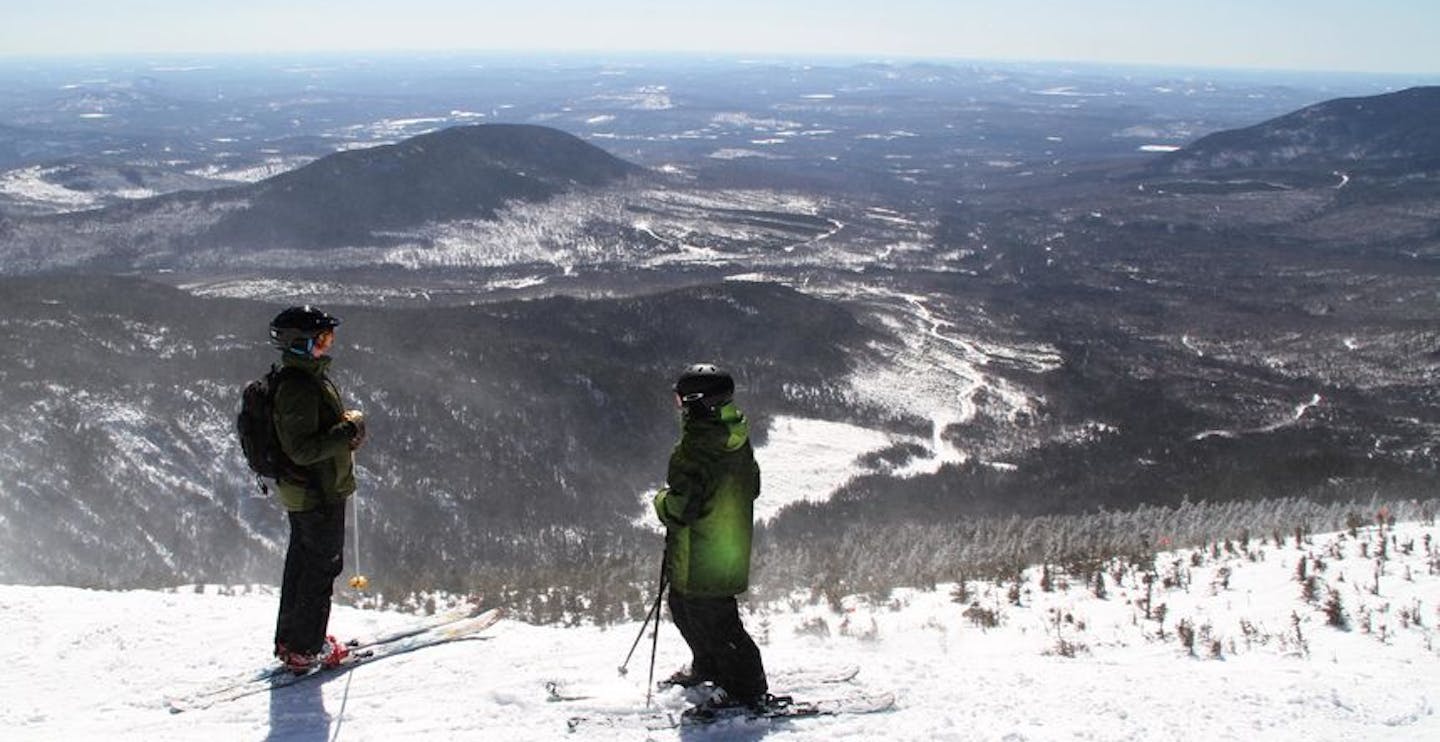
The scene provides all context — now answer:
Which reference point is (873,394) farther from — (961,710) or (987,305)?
(961,710)

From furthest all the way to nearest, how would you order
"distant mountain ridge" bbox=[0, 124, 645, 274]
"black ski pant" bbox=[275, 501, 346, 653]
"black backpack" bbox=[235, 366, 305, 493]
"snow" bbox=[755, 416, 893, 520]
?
"distant mountain ridge" bbox=[0, 124, 645, 274]
"snow" bbox=[755, 416, 893, 520]
"black ski pant" bbox=[275, 501, 346, 653]
"black backpack" bbox=[235, 366, 305, 493]

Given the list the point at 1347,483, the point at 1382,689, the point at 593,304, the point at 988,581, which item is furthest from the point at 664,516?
the point at 593,304

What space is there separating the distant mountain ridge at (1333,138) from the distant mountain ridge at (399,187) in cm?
12441

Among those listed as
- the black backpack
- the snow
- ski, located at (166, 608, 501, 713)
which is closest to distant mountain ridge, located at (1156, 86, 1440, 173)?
the snow

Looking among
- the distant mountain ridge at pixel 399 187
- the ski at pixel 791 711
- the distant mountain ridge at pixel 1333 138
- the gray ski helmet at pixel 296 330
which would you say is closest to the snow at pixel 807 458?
the ski at pixel 791 711

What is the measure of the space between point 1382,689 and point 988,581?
4934 mm

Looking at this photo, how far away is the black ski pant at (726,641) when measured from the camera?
6.29m

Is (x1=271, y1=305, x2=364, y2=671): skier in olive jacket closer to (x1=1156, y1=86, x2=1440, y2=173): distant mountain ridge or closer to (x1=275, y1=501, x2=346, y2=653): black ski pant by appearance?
(x1=275, y1=501, x2=346, y2=653): black ski pant

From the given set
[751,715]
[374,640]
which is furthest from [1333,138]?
[374,640]

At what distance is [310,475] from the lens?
6.71 metres

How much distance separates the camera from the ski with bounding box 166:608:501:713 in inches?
261

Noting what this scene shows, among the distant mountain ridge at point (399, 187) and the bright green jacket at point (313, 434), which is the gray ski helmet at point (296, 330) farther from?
the distant mountain ridge at point (399, 187)

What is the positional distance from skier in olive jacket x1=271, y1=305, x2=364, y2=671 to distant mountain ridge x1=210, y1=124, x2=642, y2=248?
122801mm

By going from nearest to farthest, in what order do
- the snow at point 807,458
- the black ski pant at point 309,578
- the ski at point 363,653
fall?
the ski at point 363,653 → the black ski pant at point 309,578 → the snow at point 807,458
